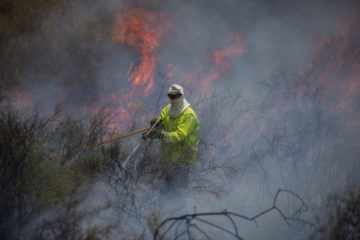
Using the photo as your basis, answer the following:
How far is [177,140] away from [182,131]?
15 cm

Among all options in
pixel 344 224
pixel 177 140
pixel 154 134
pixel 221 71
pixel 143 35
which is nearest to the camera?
pixel 344 224

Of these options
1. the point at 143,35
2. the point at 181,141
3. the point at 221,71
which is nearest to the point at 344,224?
the point at 181,141

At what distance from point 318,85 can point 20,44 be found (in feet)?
25.6

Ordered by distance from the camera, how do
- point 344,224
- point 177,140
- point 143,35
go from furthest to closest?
point 143,35
point 177,140
point 344,224

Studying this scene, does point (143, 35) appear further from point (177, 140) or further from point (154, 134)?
point (177, 140)

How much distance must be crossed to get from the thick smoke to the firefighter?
182cm

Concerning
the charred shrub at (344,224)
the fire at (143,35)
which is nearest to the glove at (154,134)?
the charred shrub at (344,224)

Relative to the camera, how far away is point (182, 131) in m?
3.52

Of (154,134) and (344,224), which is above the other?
(154,134)

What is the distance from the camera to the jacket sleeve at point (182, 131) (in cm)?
346

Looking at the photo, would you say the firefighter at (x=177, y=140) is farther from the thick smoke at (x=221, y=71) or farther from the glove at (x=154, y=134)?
the thick smoke at (x=221, y=71)

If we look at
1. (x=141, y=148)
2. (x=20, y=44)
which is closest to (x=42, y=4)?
(x=20, y=44)

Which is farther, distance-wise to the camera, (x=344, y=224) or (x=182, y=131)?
(x=182, y=131)

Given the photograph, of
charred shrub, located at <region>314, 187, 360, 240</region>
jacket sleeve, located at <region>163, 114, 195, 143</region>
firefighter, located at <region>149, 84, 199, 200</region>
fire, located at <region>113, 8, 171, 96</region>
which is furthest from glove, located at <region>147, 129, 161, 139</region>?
fire, located at <region>113, 8, 171, 96</region>
